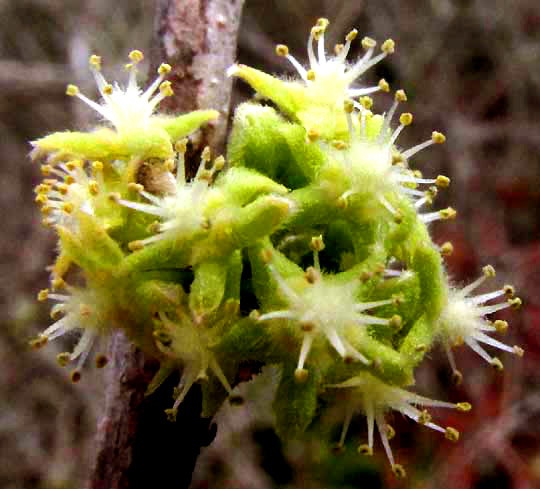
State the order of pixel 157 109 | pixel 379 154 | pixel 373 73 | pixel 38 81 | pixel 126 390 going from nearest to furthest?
1. pixel 379 154
2. pixel 126 390
3. pixel 157 109
4. pixel 38 81
5. pixel 373 73

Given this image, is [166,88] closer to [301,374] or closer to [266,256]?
[266,256]

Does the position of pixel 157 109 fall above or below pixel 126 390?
above

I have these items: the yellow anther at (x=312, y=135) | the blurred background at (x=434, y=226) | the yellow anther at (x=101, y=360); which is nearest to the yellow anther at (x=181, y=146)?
the yellow anther at (x=312, y=135)

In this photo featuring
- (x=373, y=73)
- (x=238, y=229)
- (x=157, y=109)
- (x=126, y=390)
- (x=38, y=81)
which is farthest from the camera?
(x=373, y=73)

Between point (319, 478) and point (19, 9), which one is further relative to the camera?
point (19, 9)

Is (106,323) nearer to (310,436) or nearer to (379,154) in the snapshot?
(379,154)

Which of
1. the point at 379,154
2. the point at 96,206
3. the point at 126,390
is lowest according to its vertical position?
the point at 126,390

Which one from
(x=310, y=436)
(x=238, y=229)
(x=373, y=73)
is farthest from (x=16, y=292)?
(x=238, y=229)

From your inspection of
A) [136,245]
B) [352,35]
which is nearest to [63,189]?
[136,245]
